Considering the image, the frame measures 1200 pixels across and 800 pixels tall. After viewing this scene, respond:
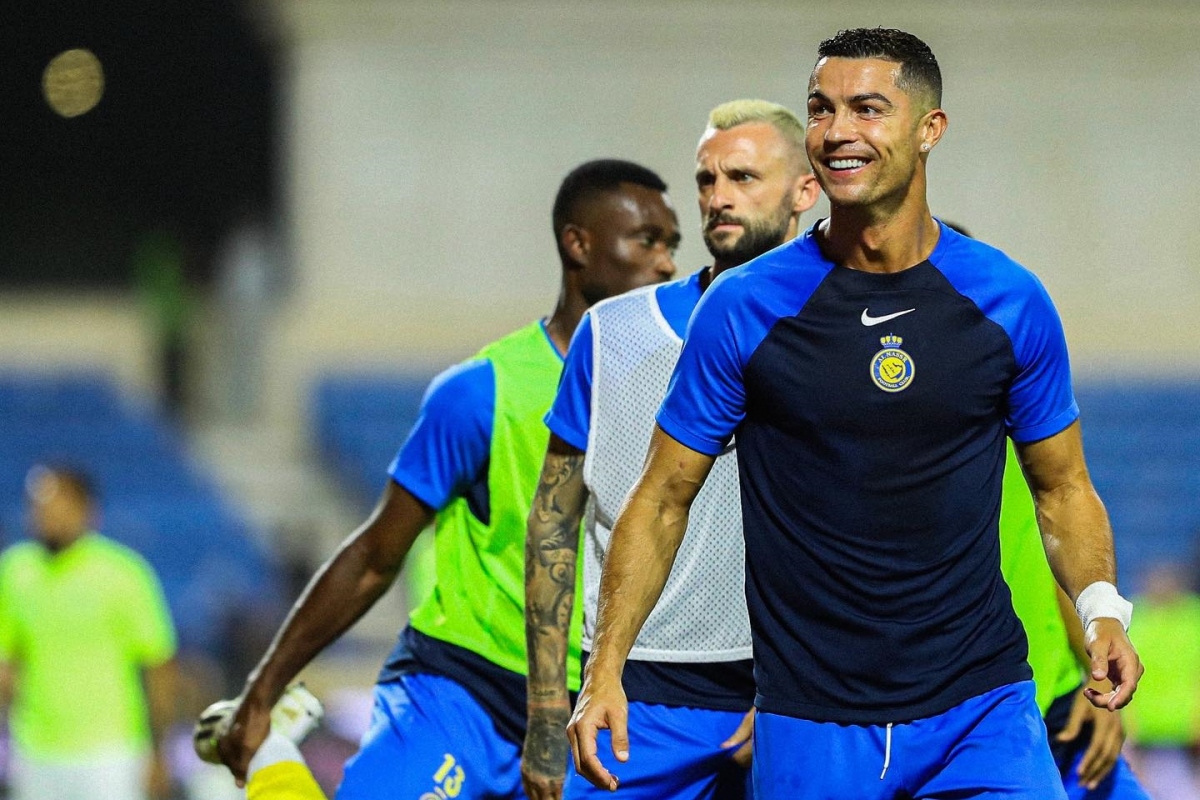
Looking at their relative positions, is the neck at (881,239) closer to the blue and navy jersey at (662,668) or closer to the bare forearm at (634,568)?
the bare forearm at (634,568)

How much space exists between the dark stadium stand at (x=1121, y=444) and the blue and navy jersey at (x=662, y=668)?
11.4 metres

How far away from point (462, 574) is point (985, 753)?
1.66 meters

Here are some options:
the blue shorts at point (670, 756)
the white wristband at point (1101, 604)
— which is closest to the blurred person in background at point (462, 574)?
the blue shorts at point (670, 756)

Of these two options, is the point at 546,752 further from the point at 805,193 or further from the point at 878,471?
the point at 805,193

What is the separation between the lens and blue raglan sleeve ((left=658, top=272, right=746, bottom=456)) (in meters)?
3.42

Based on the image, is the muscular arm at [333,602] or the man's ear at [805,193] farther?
the muscular arm at [333,602]

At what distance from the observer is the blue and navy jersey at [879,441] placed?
3.35 metres

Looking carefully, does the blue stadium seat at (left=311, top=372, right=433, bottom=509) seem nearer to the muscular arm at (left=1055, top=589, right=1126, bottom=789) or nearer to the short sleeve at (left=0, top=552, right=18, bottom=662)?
the short sleeve at (left=0, top=552, right=18, bottom=662)

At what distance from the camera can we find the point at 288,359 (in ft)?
55.9

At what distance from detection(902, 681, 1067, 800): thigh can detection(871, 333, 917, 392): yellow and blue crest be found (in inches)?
22.7

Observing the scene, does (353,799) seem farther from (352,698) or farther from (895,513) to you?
(352,698)

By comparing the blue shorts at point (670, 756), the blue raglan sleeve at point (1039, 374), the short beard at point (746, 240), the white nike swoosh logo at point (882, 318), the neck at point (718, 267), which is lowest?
the blue shorts at point (670, 756)

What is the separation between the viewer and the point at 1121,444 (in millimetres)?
17109

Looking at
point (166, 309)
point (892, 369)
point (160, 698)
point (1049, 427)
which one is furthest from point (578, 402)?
point (166, 309)
